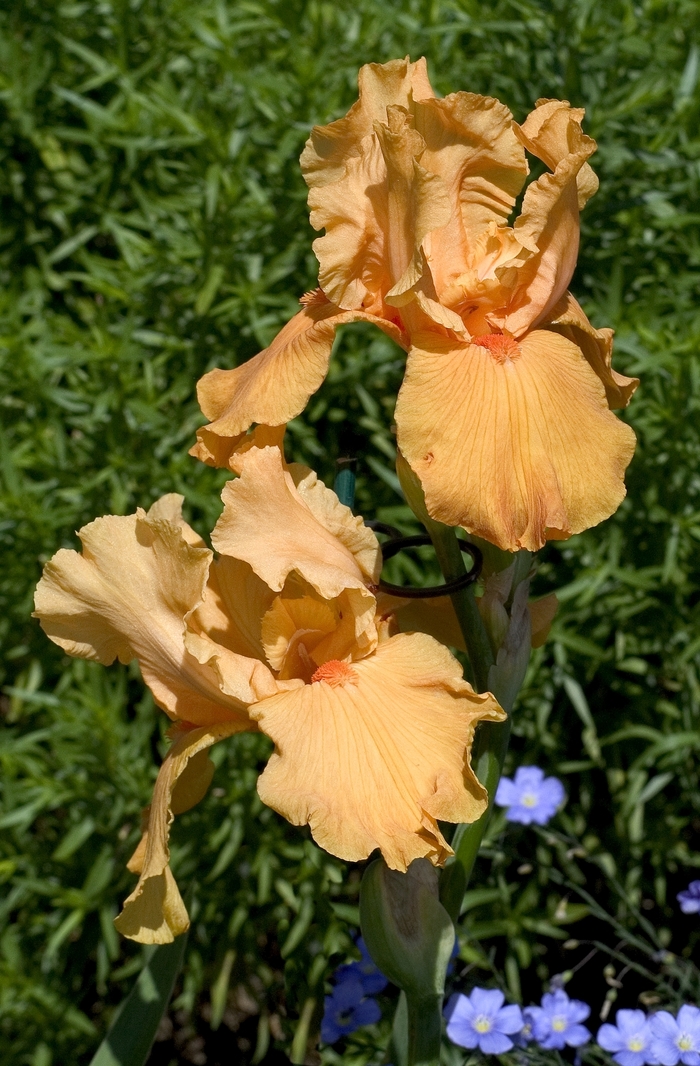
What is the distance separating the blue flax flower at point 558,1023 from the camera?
1201 millimetres

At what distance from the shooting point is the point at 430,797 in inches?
30.5

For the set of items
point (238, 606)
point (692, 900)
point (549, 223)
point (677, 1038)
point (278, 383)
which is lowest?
point (692, 900)

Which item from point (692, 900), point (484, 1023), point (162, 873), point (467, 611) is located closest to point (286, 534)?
point (467, 611)

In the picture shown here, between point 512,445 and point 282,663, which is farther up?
point 512,445

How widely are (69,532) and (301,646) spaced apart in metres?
1.08

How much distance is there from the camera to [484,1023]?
1147 millimetres

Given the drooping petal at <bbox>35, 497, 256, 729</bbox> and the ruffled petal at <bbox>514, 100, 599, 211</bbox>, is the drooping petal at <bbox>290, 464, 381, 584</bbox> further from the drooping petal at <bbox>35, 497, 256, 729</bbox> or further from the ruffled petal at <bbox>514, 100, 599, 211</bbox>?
the ruffled petal at <bbox>514, 100, 599, 211</bbox>

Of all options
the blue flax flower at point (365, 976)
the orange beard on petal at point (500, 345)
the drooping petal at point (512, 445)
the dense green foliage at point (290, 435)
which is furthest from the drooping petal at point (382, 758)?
the dense green foliage at point (290, 435)

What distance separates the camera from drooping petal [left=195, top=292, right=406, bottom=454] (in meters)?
0.86

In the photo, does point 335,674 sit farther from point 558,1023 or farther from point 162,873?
point 558,1023

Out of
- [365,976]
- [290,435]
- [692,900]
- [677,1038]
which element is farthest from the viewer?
[290,435]

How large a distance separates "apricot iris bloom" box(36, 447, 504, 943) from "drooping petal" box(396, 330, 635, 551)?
12 centimetres

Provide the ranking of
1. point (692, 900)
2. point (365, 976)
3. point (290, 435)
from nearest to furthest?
point (365, 976) → point (692, 900) → point (290, 435)

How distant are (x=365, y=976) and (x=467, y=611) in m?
0.60
